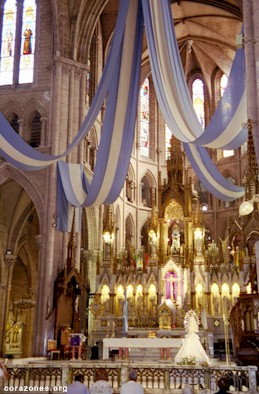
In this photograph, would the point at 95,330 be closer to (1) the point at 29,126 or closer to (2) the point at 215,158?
(1) the point at 29,126

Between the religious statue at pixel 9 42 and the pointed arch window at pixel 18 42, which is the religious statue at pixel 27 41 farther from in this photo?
the religious statue at pixel 9 42

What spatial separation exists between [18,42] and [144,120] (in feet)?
38.8

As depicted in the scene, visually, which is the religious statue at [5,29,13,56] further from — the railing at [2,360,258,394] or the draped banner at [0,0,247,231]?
the railing at [2,360,258,394]

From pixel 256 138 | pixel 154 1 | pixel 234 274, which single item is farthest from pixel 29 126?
pixel 256 138

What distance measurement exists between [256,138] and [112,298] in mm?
12323

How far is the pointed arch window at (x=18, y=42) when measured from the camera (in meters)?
23.3

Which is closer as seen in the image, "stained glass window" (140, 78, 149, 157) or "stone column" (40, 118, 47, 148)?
"stone column" (40, 118, 47, 148)

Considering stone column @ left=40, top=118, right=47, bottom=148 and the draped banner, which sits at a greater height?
stone column @ left=40, top=118, right=47, bottom=148

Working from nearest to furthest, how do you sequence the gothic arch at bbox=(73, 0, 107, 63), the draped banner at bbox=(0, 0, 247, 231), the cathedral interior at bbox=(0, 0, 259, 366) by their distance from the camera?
the draped banner at bbox=(0, 0, 247, 231), the cathedral interior at bbox=(0, 0, 259, 366), the gothic arch at bbox=(73, 0, 107, 63)

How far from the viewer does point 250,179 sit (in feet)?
34.6

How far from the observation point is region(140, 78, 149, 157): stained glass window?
109ft

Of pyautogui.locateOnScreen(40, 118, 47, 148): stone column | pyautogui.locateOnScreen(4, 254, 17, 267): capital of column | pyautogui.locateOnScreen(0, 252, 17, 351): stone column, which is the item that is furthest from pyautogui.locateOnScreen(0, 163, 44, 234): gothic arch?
pyautogui.locateOnScreen(0, 252, 17, 351): stone column

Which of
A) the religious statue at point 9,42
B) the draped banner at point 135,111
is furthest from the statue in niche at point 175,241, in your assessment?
the religious statue at point 9,42

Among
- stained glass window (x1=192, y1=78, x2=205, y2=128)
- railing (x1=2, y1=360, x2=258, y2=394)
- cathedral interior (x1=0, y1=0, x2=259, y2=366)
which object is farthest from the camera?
stained glass window (x1=192, y1=78, x2=205, y2=128)
